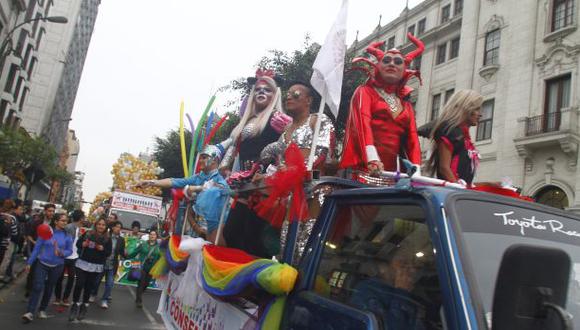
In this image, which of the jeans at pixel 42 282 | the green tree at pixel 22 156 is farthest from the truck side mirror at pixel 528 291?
the green tree at pixel 22 156

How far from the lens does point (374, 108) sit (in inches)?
135

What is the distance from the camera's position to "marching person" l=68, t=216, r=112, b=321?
800 centimetres

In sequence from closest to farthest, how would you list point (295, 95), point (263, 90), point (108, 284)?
point (295, 95)
point (263, 90)
point (108, 284)

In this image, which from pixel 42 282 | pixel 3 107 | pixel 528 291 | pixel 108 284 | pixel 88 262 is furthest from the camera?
pixel 3 107

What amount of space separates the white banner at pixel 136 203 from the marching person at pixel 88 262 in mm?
13351

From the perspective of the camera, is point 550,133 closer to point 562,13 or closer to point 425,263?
point 562,13

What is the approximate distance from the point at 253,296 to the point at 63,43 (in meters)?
54.5

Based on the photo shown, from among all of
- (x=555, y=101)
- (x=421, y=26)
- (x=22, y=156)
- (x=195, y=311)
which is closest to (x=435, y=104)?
(x=421, y=26)

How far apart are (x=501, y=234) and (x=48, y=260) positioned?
7.60m

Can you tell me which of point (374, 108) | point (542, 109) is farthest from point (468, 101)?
point (542, 109)

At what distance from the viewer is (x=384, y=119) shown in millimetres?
3473

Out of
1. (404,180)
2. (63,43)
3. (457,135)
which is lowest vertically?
(404,180)

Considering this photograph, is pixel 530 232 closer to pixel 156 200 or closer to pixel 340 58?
pixel 340 58

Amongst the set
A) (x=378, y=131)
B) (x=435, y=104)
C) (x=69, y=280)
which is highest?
(x=435, y=104)
